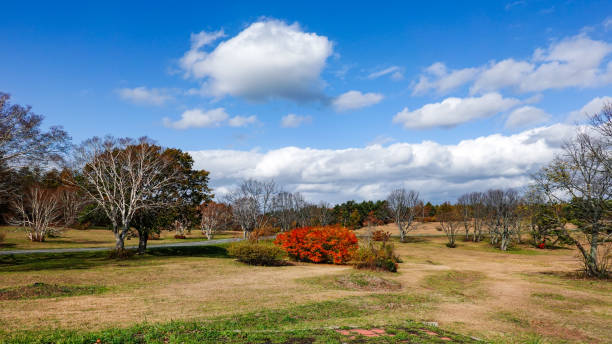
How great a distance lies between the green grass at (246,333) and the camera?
7.53 meters

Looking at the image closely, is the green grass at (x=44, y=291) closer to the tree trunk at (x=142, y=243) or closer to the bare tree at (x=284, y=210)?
the tree trunk at (x=142, y=243)

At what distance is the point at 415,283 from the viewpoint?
2086cm

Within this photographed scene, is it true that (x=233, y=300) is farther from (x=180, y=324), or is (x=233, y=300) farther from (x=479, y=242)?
(x=479, y=242)

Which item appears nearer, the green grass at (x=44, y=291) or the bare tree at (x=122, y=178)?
the green grass at (x=44, y=291)

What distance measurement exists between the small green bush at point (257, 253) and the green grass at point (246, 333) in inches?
629

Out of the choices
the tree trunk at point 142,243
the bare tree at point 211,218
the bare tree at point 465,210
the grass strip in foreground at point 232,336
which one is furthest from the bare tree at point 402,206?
the grass strip in foreground at point 232,336

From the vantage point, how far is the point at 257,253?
89.1ft

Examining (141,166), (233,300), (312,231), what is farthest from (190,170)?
(233,300)

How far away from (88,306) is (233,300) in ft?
16.5

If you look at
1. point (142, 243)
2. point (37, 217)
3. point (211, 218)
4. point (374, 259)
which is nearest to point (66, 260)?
point (142, 243)

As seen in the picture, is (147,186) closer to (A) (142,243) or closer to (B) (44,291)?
(A) (142,243)

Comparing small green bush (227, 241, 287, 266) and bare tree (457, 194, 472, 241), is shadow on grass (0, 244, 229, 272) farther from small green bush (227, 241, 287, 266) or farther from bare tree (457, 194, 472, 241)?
bare tree (457, 194, 472, 241)

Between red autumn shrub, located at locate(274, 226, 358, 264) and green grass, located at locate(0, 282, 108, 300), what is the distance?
58.7 ft

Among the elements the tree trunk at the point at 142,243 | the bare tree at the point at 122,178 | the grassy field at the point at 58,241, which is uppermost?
the bare tree at the point at 122,178
